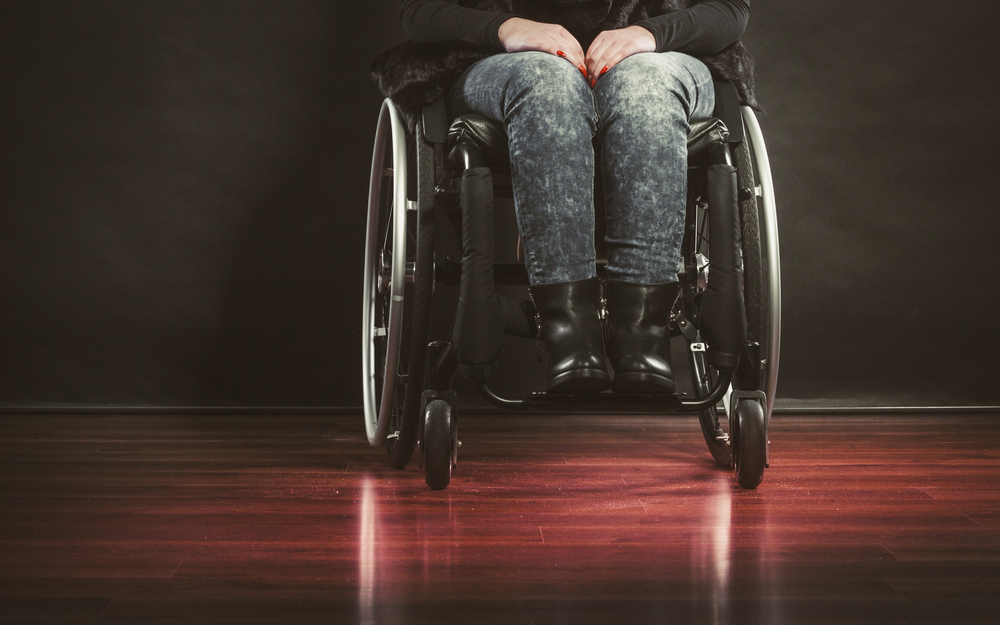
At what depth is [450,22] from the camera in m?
1.33

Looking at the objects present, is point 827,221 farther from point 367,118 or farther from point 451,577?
point 451,577

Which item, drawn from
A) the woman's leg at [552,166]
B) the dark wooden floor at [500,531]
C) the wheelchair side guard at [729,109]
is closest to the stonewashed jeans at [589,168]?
the woman's leg at [552,166]

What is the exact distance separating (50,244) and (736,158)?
1.64m

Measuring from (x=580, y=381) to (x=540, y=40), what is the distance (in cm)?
54

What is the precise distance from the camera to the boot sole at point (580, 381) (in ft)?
3.68

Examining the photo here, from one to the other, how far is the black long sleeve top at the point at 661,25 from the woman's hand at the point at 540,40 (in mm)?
22

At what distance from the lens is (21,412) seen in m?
2.01

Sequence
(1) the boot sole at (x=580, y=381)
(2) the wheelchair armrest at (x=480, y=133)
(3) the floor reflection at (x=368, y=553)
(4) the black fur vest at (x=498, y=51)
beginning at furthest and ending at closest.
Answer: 1. (4) the black fur vest at (x=498, y=51)
2. (2) the wheelchair armrest at (x=480, y=133)
3. (1) the boot sole at (x=580, y=381)
4. (3) the floor reflection at (x=368, y=553)

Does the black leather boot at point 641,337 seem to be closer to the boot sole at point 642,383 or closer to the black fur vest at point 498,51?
the boot sole at point 642,383

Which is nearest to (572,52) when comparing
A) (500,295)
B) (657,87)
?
(657,87)

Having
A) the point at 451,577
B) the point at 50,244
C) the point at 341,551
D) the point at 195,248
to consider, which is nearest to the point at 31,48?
the point at 50,244

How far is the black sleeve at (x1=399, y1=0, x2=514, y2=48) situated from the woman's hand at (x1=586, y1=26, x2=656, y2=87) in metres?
0.15

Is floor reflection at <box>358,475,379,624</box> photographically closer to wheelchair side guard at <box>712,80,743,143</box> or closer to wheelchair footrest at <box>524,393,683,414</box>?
wheelchair footrest at <box>524,393,683,414</box>

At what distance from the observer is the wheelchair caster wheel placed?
127cm
